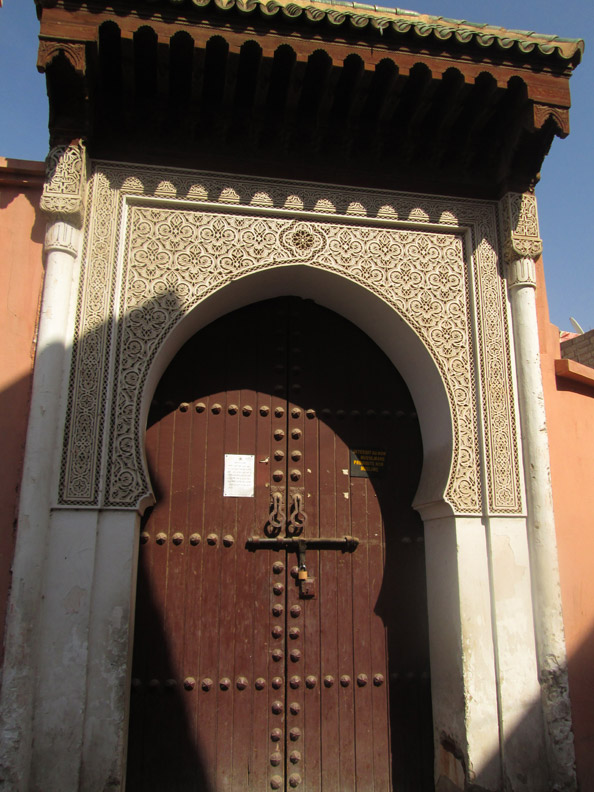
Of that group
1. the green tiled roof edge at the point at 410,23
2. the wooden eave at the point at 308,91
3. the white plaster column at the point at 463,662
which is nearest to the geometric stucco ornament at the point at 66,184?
Result: the wooden eave at the point at 308,91

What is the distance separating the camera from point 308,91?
349cm

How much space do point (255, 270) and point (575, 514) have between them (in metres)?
2.13

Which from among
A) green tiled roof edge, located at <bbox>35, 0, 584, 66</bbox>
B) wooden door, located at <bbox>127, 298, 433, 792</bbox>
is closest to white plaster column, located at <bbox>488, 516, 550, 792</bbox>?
wooden door, located at <bbox>127, 298, 433, 792</bbox>

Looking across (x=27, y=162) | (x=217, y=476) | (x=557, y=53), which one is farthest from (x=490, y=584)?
(x=27, y=162)

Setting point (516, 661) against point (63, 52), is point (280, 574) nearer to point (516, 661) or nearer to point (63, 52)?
point (516, 661)

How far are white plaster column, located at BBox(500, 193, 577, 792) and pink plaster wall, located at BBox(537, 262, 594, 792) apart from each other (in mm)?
123

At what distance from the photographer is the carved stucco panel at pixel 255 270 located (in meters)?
3.13

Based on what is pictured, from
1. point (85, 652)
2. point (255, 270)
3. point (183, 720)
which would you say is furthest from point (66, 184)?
point (183, 720)

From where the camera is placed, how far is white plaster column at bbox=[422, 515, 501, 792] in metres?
3.00

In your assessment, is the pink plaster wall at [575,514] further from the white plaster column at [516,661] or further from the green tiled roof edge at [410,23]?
the green tiled roof edge at [410,23]

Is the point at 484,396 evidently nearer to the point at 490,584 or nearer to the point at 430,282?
the point at 430,282

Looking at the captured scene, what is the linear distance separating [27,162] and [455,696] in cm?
341

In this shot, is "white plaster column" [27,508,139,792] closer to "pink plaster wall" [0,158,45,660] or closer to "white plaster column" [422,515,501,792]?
"pink plaster wall" [0,158,45,660]

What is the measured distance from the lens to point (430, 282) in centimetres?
362
